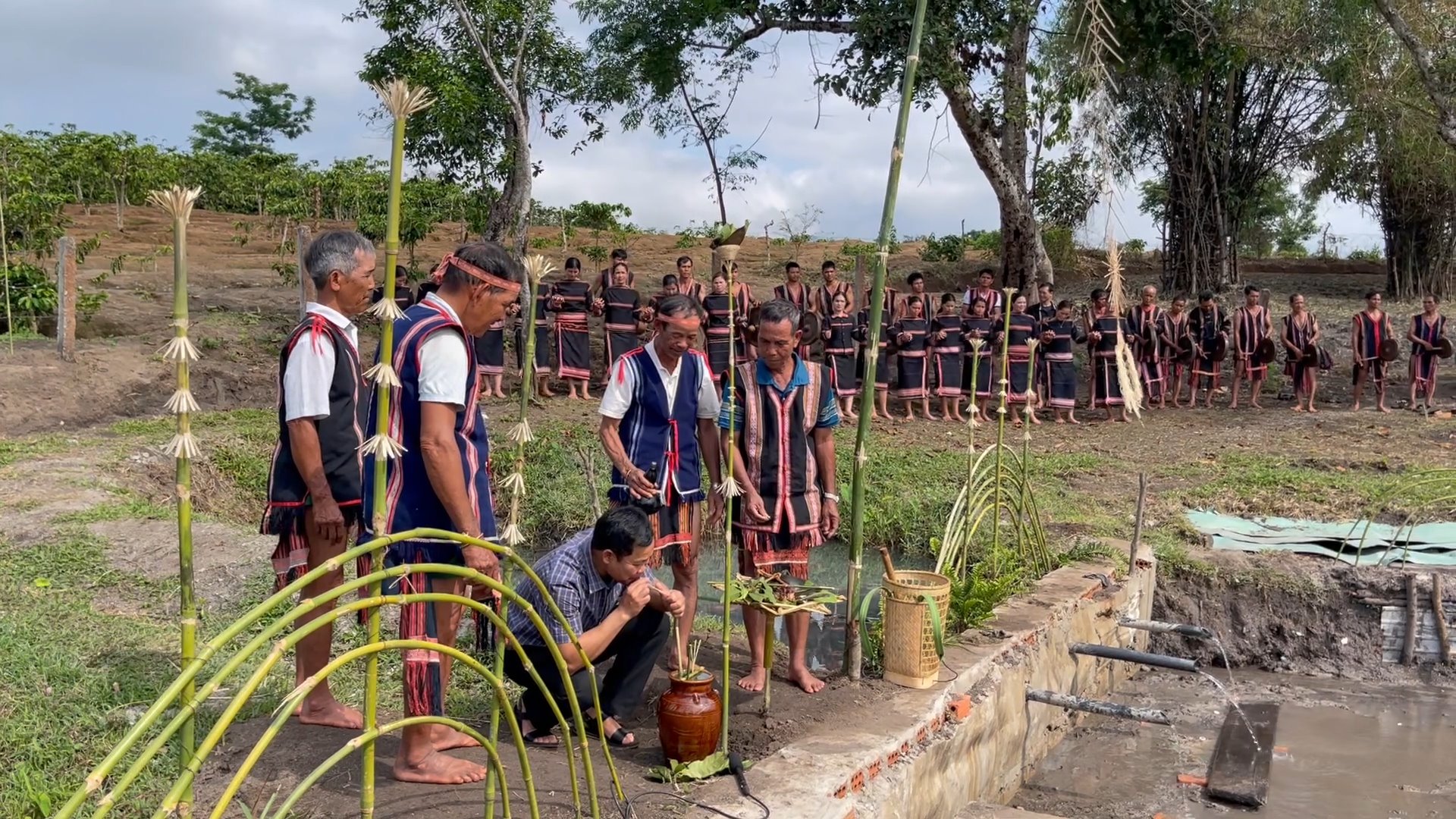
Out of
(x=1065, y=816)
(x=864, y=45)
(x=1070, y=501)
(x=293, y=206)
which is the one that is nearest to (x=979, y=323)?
(x=864, y=45)

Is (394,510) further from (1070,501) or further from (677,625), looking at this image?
(1070,501)

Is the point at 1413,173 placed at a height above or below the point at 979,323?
above

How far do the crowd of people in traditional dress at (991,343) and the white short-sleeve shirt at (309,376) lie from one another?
9.60 meters

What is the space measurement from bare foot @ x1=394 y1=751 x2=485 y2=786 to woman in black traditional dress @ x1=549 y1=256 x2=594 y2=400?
10.2m

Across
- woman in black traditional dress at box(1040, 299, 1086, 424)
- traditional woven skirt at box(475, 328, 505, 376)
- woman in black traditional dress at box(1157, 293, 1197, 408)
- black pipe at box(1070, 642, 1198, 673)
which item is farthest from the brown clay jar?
woman in black traditional dress at box(1157, 293, 1197, 408)

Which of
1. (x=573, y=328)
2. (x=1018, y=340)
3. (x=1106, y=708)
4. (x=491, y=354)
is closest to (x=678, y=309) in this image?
(x=1106, y=708)

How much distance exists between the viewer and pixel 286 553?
13.1ft

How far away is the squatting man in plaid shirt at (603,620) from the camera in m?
3.82

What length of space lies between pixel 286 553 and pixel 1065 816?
141 inches

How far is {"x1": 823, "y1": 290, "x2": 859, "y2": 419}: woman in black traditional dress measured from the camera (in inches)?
559

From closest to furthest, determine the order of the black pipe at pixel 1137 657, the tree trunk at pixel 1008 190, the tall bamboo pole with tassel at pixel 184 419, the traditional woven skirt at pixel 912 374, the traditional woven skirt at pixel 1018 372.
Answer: the tall bamboo pole with tassel at pixel 184 419
the black pipe at pixel 1137 657
the traditional woven skirt at pixel 1018 372
the traditional woven skirt at pixel 912 374
the tree trunk at pixel 1008 190

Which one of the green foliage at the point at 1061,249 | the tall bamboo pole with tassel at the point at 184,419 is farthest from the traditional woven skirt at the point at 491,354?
the green foliage at the point at 1061,249

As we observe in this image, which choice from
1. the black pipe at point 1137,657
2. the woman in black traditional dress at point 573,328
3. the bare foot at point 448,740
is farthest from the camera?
the woman in black traditional dress at point 573,328

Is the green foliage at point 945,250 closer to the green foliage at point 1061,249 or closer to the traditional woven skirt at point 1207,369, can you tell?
the green foliage at point 1061,249
